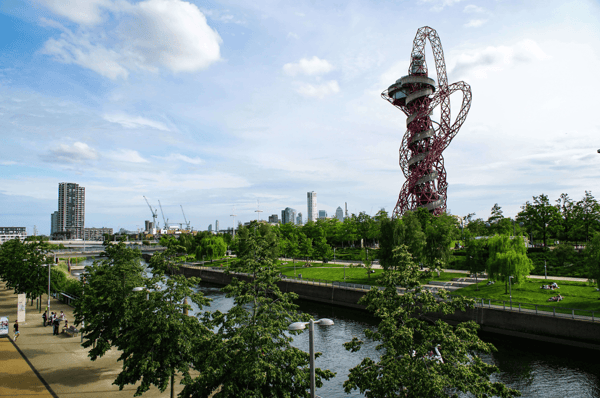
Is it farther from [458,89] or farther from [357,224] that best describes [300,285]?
[458,89]

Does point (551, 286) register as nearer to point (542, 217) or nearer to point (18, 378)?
point (542, 217)

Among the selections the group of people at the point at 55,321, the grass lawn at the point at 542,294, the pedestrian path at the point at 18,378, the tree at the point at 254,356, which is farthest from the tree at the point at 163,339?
the grass lawn at the point at 542,294

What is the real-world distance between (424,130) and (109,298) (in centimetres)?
8281

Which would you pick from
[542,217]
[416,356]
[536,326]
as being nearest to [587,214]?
[542,217]

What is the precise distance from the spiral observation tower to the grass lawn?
4465cm

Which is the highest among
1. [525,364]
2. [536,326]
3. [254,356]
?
[254,356]

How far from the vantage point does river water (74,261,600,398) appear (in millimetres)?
23484

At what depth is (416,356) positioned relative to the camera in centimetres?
1239

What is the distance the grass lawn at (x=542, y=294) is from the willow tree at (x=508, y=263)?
133 centimetres

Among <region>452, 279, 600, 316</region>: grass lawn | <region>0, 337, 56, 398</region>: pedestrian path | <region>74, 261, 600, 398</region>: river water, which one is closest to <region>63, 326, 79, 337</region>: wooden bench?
<region>0, 337, 56, 398</region>: pedestrian path

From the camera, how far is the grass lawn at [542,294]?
34.2 m

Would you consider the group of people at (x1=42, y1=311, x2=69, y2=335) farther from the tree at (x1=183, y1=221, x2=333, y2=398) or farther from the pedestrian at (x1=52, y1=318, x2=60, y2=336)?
the tree at (x1=183, y1=221, x2=333, y2=398)

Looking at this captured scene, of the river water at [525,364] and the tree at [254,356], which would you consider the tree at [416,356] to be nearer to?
the tree at [254,356]

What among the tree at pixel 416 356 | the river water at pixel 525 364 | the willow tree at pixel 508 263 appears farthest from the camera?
the willow tree at pixel 508 263
